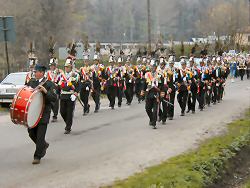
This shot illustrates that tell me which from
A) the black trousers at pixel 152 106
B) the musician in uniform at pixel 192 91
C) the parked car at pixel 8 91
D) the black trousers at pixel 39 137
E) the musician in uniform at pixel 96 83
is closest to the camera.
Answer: the black trousers at pixel 39 137

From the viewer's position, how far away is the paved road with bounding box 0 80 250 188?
948 centimetres

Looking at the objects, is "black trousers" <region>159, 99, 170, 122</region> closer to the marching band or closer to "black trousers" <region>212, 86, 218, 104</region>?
the marching band

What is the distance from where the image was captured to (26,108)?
9.97 m

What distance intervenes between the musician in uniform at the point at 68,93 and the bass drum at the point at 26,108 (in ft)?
12.3

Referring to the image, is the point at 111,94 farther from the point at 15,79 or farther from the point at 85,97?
the point at 15,79

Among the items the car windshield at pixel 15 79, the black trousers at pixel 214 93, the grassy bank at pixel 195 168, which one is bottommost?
the black trousers at pixel 214 93

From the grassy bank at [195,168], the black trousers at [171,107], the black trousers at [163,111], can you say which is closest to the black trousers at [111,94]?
the black trousers at [171,107]

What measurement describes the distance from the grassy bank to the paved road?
1.24 ft

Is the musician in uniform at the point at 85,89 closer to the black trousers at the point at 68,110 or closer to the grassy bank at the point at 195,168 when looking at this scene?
the black trousers at the point at 68,110

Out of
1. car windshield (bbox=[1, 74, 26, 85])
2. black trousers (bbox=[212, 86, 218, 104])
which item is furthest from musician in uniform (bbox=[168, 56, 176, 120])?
car windshield (bbox=[1, 74, 26, 85])

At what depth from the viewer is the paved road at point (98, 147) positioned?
9477mm

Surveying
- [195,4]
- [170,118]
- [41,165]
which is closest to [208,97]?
[170,118]

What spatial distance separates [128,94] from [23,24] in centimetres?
2838

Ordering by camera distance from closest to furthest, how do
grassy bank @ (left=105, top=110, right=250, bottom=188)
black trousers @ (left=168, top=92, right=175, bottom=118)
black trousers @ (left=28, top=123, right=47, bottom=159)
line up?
grassy bank @ (left=105, top=110, right=250, bottom=188) → black trousers @ (left=28, top=123, right=47, bottom=159) → black trousers @ (left=168, top=92, right=175, bottom=118)
